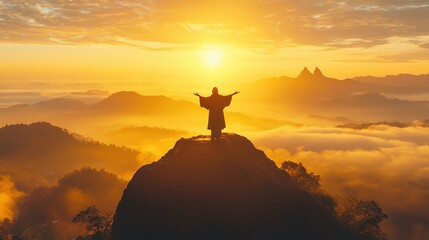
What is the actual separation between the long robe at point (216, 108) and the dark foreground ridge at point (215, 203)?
1.44 m

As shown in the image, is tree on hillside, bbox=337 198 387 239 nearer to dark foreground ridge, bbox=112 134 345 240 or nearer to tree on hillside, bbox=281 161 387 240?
tree on hillside, bbox=281 161 387 240

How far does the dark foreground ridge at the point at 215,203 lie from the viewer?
2984 cm

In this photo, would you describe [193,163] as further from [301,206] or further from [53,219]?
[53,219]

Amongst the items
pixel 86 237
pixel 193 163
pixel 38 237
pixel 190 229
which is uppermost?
pixel 193 163

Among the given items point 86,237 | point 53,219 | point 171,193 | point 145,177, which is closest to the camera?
point 171,193

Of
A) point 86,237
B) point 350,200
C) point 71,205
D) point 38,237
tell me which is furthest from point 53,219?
point 350,200

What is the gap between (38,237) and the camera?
160 m

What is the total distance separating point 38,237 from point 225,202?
500 feet

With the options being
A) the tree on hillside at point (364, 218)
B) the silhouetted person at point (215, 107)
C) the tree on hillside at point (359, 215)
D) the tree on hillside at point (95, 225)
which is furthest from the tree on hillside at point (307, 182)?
the tree on hillside at point (95, 225)

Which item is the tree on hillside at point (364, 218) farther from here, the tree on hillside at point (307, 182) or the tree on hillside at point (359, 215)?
the tree on hillside at point (307, 182)

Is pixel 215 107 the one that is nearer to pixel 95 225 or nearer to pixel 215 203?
pixel 215 203

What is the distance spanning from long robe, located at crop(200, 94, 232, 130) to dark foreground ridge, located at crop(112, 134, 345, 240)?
144 cm

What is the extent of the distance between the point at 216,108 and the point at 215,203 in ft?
28.4

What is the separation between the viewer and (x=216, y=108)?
35.3m
